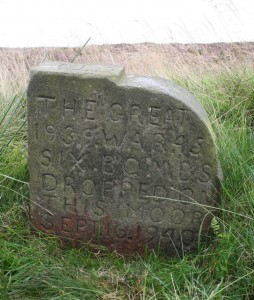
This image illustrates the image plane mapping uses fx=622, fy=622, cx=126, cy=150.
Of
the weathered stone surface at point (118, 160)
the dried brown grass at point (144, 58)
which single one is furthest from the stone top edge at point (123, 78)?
the dried brown grass at point (144, 58)

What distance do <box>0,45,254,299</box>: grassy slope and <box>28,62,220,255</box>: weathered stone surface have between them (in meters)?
0.11

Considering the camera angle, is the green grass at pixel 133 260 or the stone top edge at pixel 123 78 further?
the stone top edge at pixel 123 78

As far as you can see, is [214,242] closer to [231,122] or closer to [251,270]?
[251,270]

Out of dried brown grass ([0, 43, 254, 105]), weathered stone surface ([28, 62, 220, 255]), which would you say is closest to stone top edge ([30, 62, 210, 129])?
weathered stone surface ([28, 62, 220, 255])

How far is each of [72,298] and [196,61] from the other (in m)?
2.83

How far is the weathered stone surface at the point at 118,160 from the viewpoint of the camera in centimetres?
297

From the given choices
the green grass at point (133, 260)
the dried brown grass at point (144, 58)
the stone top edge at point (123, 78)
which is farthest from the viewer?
the dried brown grass at point (144, 58)

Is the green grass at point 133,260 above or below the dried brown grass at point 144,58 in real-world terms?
below

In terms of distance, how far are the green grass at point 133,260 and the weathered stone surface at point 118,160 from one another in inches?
4.0

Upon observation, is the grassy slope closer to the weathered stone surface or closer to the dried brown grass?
the weathered stone surface

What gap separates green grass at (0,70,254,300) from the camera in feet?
9.09

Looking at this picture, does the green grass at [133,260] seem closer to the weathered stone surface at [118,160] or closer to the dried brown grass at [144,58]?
the weathered stone surface at [118,160]

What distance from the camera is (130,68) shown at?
16.0 ft

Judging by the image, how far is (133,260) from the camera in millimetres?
3223
